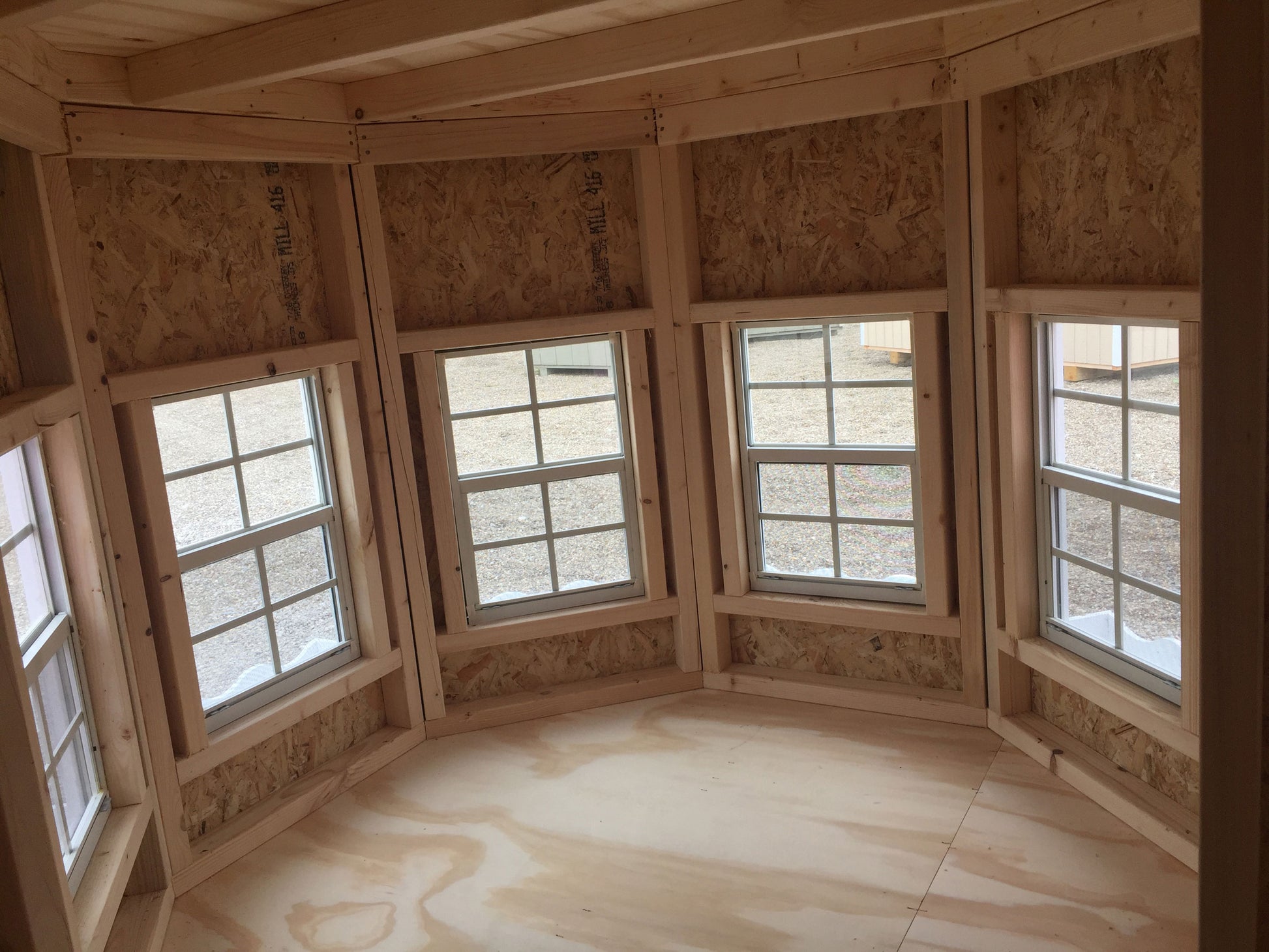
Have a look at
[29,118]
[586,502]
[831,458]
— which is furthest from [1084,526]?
[29,118]

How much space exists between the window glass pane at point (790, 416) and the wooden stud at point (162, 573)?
2.31 m

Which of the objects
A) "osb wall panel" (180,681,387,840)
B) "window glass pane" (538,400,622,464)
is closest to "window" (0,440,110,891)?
"osb wall panel" (180,681,387,840)

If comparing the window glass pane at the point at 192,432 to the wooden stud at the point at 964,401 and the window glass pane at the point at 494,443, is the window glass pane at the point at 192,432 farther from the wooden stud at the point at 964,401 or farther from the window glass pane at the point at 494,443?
the wooden stud at the point at 964,401

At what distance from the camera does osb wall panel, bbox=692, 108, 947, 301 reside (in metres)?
3.70

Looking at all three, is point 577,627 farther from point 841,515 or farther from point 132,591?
point 132,591

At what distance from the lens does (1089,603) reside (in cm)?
342

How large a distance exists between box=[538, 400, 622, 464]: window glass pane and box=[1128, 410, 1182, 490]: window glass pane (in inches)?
80.4

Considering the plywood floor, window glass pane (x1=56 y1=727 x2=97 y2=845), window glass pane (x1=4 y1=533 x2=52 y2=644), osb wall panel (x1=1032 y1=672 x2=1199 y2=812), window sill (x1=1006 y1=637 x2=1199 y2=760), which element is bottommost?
the plywood floor

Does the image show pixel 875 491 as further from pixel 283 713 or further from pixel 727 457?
pixel 283 713

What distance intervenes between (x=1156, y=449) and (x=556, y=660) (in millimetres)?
2587

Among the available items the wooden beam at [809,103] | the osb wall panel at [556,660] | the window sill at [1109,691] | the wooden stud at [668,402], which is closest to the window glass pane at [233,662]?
the osb wall panel at [556,660]

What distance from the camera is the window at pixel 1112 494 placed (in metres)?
2.99

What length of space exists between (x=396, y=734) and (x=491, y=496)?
106cm

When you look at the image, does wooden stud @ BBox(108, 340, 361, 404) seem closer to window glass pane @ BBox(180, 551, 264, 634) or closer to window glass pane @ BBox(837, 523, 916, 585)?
window glass pane @ BBox(180, 551, 264, 634)
